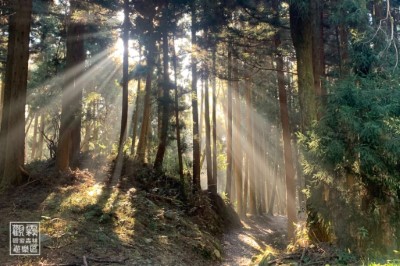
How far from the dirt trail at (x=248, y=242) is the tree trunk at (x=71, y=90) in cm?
620

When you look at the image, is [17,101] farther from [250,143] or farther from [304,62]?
[250,143]

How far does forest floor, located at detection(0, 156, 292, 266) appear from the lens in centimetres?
683

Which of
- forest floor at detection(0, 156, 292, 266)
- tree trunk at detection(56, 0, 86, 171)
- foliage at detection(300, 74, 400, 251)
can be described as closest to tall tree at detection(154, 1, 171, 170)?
forest floor at detection(0, 156, 292, 266)

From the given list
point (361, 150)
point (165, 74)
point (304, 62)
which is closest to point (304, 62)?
point (304, 62)

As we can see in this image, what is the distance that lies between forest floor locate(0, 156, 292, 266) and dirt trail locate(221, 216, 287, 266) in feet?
0.14

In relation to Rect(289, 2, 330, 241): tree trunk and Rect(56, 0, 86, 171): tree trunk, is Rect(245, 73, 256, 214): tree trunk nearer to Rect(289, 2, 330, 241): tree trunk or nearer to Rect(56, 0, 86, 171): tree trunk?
Rect(56, 0, 86, 171): tree trunk

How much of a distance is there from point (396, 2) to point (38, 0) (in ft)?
37.0

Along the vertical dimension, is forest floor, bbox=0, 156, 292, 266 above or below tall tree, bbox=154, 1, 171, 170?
below

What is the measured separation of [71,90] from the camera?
12.4m

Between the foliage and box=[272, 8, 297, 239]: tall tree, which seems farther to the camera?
box=[272, 8, 297, 239]: tall tree

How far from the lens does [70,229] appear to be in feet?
24.5

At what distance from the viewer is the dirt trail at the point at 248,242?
10.9 metres

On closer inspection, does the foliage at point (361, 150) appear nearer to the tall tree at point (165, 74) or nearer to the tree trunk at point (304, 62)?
the tree trunk at point (304, 62)

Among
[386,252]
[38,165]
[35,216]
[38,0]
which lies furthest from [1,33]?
[386,252]
